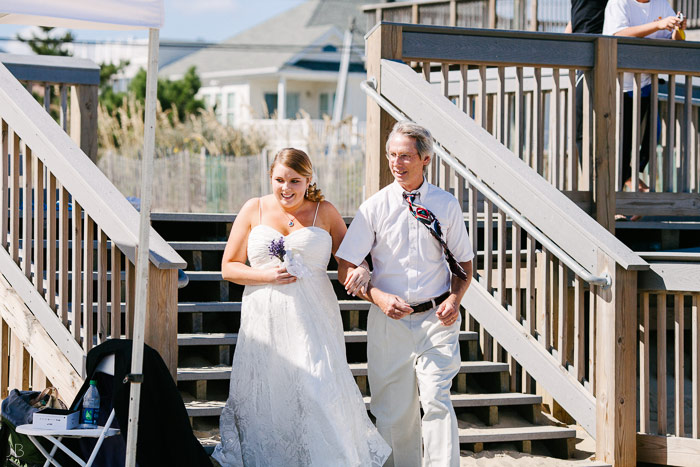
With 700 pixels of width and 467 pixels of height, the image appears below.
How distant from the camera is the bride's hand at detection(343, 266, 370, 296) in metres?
4.24

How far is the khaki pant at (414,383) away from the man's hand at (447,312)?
7cm

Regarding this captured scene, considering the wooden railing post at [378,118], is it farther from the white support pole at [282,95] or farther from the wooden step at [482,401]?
the white support pole at [282,95]

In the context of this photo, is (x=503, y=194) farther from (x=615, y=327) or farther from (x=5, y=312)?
(x=5, y=312)

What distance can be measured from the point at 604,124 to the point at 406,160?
8.02 ft

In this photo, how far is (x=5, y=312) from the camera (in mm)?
5230

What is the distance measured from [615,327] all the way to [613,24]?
10.1 feet

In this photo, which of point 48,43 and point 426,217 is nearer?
point 426,217

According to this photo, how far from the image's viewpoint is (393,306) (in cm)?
419

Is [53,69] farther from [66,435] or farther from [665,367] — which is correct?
[665,367]

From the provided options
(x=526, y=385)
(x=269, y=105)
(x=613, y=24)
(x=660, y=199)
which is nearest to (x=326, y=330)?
(x=526, y=385)

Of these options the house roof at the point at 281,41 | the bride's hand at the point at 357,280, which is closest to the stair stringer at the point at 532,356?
the bride's hand at the point at 357,280

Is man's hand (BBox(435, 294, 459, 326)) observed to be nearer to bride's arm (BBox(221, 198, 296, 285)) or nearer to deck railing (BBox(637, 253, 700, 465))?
bride's arm (BBox(221, 198, 296, 285))

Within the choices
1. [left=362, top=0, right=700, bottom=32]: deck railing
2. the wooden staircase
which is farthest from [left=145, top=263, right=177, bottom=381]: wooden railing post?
[left=362, top=0, right=700, bottom=32]: deck railing

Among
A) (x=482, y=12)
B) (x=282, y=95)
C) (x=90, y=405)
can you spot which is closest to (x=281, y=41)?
(x=282, y=95)
